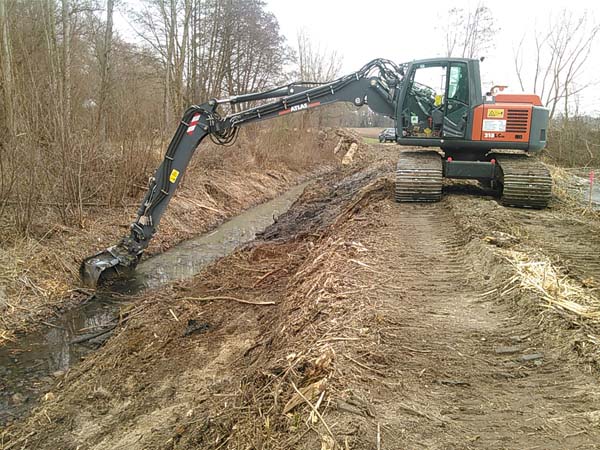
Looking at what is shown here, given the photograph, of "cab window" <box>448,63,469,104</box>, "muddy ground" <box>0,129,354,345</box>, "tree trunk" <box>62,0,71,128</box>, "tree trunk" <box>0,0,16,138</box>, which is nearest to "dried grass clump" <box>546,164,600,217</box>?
"cab window" <box>448,63,469,104</box>

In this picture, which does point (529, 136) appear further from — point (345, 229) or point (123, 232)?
point (123, 232)

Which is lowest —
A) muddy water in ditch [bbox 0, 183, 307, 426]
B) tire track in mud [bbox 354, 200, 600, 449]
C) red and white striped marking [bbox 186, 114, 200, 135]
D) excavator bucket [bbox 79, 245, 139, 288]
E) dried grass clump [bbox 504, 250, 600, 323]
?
muddy water in ditch [bbox 0, 183, 307, 426]

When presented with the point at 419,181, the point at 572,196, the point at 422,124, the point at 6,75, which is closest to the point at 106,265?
the point at 6,75

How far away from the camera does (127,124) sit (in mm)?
10828

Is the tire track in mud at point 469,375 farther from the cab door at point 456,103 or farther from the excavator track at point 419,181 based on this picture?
the cab door at point 456,103

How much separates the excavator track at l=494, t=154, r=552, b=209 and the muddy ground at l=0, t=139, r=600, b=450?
4.51 feet

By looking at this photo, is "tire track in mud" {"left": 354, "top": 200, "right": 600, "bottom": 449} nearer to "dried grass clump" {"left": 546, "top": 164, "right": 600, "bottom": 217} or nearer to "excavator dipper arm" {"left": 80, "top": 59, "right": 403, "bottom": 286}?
"excavator dipper arm" {"left": 80, "top": 59, "right": 403, "bottom": 286}

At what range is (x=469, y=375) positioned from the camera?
3.11m

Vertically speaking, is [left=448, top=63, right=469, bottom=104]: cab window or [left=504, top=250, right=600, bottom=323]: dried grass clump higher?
[left=448, top=63, right=469, bottom=104]: cab window

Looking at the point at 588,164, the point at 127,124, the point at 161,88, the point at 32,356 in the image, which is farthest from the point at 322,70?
the point at 32,356

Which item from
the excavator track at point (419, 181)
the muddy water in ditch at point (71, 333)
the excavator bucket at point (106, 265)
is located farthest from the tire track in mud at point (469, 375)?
the excavator bucket at point (106, 265)

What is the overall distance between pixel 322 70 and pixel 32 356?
100 feet

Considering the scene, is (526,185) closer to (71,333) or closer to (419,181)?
(419,181)

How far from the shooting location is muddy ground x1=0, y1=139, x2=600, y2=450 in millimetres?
2643
